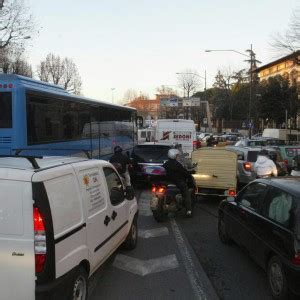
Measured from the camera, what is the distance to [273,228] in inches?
230

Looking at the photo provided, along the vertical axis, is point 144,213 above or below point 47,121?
below

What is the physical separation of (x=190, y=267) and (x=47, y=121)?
20.2ft

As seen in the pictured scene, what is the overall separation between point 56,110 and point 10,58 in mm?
41410

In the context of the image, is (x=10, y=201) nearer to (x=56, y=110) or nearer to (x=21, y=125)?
(x=21, y=125)

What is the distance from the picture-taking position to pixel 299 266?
16.7 feet

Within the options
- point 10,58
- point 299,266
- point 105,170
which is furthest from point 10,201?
point 10,58

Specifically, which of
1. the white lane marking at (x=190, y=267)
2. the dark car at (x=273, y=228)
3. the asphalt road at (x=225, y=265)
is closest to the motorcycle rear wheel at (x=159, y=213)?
the asphalt road at (x=225, y=265)

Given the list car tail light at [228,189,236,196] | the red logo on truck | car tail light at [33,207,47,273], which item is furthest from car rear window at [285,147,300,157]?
car tail light at [33,207,47,273]

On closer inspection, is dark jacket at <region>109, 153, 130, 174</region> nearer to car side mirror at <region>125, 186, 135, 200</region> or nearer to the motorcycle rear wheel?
the motorcycle rear wheel

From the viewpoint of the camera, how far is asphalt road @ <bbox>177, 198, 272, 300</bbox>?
605 cm

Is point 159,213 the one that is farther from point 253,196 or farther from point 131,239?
point 253,196

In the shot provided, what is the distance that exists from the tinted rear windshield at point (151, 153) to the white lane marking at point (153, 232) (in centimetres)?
697

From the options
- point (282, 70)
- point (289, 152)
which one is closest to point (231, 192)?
point (289, 152)

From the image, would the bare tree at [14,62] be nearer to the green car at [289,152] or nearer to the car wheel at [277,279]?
the green car at [289,152]
